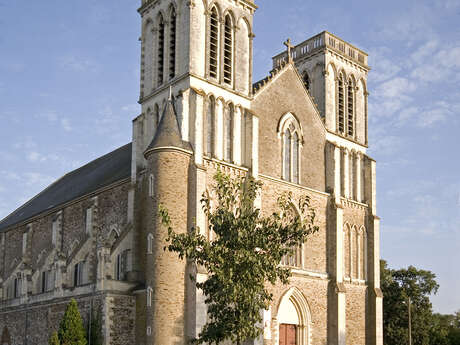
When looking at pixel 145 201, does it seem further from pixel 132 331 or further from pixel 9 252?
pixel 9 252

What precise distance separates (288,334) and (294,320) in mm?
873

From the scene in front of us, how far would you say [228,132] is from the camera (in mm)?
36312

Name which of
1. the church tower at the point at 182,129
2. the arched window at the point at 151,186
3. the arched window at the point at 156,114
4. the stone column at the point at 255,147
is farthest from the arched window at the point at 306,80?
the arched window at the point at 151,186

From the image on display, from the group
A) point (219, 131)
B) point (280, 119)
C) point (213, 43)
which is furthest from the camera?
point (280, 119)

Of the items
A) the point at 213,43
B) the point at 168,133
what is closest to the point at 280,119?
the point at 213,43

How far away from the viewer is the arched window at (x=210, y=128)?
3491cm

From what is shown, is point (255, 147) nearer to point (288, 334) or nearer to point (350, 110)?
point (288, 334)

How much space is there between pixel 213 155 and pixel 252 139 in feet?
9.07

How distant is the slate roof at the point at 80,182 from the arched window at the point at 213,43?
27.3 feet

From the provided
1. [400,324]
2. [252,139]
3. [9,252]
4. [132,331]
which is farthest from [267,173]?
[9,252]

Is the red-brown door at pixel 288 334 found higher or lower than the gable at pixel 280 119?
lower

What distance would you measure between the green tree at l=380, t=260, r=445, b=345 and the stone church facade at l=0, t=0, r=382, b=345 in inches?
411

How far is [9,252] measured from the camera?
174 feet

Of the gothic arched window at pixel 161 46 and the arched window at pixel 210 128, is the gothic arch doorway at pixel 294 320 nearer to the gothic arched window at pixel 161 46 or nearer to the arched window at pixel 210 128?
the arched window at pixel 210 128
